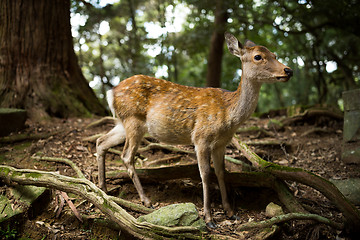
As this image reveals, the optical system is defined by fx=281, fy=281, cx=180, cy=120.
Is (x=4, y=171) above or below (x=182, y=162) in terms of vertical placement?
above

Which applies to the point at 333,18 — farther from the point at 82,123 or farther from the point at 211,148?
the point at 82,123

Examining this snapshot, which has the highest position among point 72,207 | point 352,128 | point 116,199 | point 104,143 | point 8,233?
point 352,128

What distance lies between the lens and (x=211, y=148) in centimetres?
362

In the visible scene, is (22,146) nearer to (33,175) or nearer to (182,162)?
(33,175)

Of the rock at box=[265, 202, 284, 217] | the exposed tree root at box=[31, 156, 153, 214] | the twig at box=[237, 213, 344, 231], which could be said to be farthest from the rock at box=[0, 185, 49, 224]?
the rock at box=[265, 202, 284, 217]

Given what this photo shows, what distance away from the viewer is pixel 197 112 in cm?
377

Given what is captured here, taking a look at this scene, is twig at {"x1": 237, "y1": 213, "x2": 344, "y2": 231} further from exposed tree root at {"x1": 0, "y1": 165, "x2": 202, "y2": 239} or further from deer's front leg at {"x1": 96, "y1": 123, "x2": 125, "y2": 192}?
deer's front leg at {"x1": 96, "y1": 123, "x2": 125, "y2": 192}

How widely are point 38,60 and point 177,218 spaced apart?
4791 millimetres

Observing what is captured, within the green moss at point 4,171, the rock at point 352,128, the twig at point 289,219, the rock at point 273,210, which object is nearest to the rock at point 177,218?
the twig at point 289,219

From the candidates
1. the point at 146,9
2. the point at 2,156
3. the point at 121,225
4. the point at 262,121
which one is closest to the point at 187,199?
the point at 121,225

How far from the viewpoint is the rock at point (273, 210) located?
3.59 m

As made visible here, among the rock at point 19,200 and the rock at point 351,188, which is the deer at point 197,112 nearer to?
the rock at point 19,200

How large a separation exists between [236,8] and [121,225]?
7.22m

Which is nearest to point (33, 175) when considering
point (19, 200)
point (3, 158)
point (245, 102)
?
point (19, 200)
